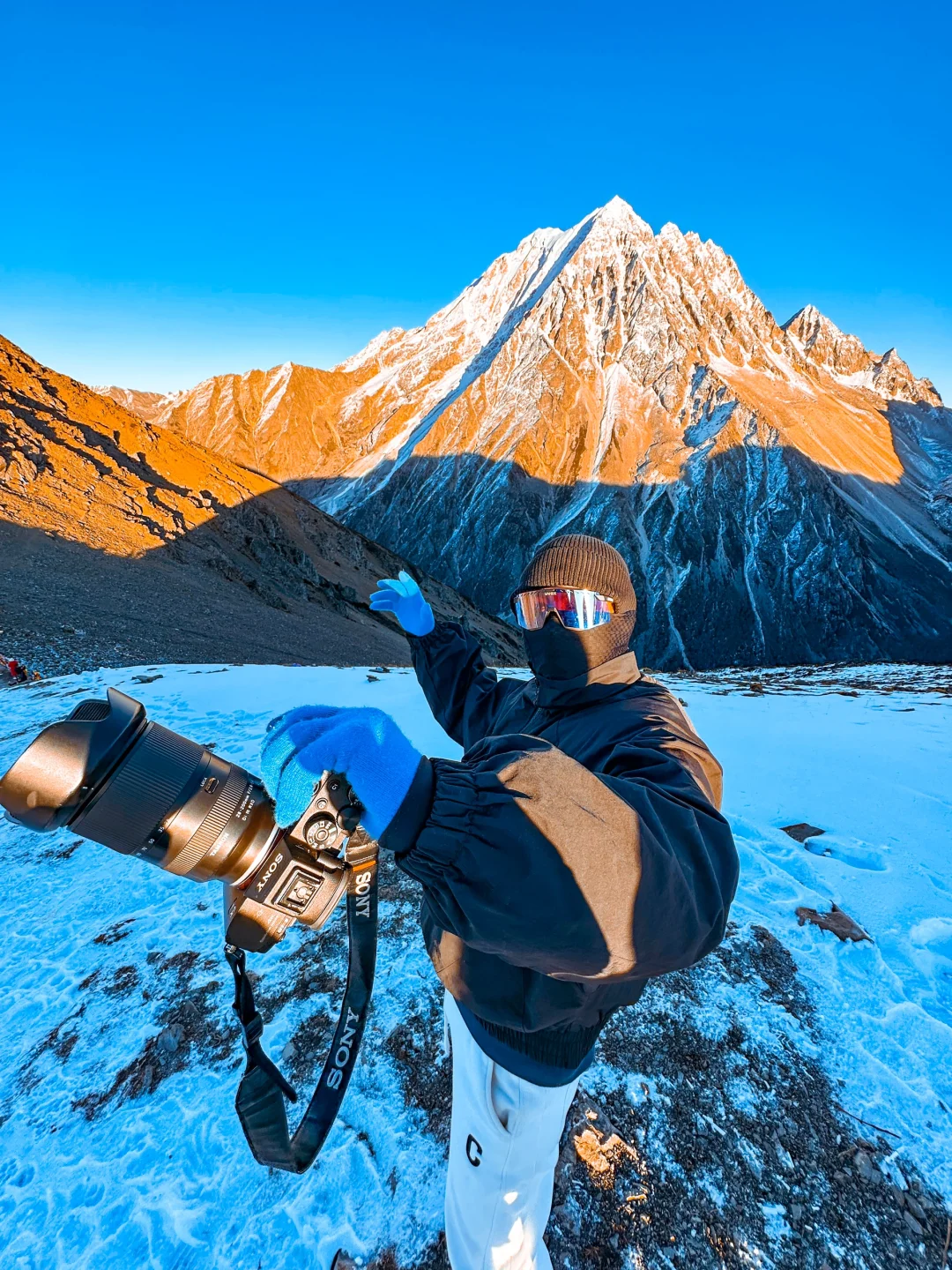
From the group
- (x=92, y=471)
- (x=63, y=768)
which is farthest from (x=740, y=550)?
(x=63, y=768)

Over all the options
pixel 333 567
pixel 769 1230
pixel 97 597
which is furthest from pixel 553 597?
pixel 333 567

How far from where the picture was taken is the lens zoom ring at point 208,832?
1573 mm

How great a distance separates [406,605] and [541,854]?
2.65 m

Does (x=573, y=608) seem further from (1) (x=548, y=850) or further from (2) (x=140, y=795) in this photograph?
(2) (x=140, y=795)

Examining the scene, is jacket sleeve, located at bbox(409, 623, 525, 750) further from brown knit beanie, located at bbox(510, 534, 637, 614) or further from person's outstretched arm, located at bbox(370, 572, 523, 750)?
brown knit beanie, located at bbox(510, 534, 637, 614)

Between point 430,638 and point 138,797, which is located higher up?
point 430,638

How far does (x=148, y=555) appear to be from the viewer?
29.2 meters

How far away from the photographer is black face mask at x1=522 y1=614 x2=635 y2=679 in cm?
225

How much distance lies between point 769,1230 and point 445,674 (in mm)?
2957

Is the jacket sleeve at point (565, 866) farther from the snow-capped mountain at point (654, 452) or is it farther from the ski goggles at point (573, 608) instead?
the snow-capped mountain at point (654, 452)

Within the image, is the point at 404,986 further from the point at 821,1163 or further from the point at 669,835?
the point at 669,835

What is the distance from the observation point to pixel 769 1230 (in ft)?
7.83

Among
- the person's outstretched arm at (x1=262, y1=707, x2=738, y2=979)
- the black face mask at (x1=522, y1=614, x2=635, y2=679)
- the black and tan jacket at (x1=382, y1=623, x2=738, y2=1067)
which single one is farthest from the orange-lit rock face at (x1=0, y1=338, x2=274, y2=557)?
the black and tan jacket at (x1=382, y1=623, x2=738, y2=1067)

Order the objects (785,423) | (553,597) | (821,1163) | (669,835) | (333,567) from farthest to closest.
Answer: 1. (785,423)
2. (333,567)
3. (821,1163)
4. (553,597)
5. (669,835)
